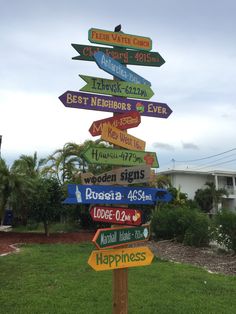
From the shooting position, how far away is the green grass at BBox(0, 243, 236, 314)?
5.84m

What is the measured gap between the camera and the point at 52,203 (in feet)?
56.1

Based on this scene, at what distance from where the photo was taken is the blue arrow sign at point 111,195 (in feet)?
13.0

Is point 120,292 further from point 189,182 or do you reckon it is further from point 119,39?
point 189,182

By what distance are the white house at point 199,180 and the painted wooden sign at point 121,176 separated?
35.9 m

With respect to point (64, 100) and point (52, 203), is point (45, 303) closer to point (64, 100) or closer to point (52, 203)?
point (64, 100)

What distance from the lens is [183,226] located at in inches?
546

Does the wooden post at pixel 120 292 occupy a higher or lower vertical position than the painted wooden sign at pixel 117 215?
lower

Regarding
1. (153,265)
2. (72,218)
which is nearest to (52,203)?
(72,218)

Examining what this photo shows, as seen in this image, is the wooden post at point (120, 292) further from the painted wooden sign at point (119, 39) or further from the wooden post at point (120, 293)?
the painted wooden sign at point (119, 39)

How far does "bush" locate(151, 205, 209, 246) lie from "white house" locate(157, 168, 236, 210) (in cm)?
2478

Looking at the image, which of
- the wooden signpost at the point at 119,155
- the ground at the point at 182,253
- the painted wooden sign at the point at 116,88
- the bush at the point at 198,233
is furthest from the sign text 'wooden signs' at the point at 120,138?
the bush at the point at 198,233

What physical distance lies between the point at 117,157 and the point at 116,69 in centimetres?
111

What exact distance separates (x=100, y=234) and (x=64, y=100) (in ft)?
5.17

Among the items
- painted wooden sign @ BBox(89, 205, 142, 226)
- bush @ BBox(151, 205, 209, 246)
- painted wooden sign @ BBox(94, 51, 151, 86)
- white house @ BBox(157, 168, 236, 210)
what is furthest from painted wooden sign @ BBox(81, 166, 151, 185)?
white house @ BBox(157, 168, 236, 210)
